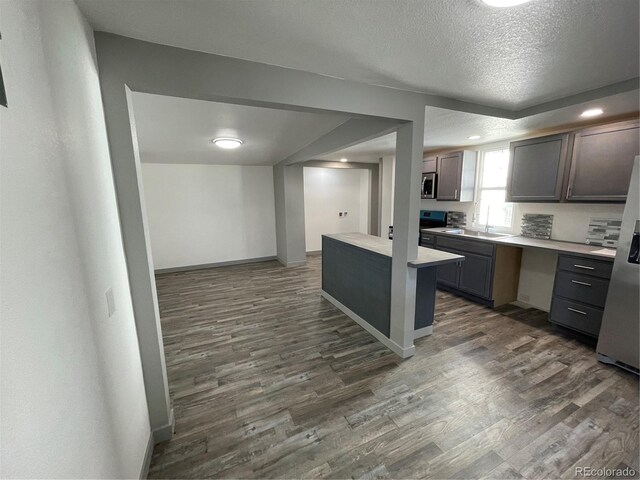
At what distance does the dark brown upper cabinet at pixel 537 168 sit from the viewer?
111 inches

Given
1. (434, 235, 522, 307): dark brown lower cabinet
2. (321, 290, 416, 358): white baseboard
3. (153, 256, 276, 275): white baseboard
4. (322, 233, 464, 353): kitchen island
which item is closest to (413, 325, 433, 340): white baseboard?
(322, 233, 464, 353): kitchen island

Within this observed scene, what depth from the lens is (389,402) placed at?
192 centimetres

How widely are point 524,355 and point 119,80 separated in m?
3.68

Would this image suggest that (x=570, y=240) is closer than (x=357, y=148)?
Yes

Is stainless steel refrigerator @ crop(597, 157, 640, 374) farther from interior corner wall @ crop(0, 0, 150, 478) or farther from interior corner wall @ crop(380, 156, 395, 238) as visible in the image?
interior corner wall @ crop(0, 0, 150, 478)

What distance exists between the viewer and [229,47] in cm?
139

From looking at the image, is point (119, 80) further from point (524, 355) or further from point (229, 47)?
point (524, 355)

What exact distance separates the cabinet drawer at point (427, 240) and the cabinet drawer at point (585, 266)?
1.54 meters

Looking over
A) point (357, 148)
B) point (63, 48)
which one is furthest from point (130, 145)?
point (357, 148)

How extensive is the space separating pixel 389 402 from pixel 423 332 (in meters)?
1.08

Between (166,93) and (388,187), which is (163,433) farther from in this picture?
(388,187)

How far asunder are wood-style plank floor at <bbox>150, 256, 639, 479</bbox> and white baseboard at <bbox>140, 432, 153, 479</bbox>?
1.6 inches

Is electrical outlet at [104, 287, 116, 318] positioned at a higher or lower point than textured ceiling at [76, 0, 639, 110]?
lower

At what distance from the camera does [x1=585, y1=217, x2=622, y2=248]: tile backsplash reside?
8.77 ft
